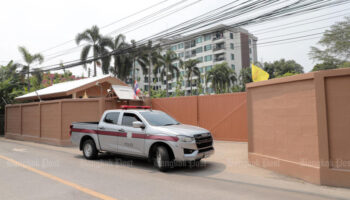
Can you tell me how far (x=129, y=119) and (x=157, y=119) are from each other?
92cm

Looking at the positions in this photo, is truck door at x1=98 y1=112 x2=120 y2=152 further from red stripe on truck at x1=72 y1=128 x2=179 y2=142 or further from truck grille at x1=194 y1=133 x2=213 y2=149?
truck grille at x1=194 y1=133 x2=213 y2=149

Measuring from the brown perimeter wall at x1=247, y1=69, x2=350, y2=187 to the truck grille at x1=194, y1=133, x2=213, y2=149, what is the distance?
1.63 m

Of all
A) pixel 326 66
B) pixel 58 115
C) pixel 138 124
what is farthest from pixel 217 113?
pixel 326 66

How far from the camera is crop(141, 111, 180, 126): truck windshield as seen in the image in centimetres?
841

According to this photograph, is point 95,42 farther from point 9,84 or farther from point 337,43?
point 337,43

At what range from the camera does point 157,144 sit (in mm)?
7820

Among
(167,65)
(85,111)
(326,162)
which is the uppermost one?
(167,65)

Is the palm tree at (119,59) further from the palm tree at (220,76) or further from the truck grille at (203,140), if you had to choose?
the truck grille at (203,140)

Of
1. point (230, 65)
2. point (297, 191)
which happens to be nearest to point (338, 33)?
point (230, 65)

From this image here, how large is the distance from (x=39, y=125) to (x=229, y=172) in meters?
13.0

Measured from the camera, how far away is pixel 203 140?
782cm

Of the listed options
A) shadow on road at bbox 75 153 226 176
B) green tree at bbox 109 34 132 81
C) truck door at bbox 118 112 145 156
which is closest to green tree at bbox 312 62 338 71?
green tree at bbox 109 34 132 81

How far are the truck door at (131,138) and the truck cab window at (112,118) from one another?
33cm

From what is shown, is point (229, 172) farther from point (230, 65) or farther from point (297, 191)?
point (230, 65)
